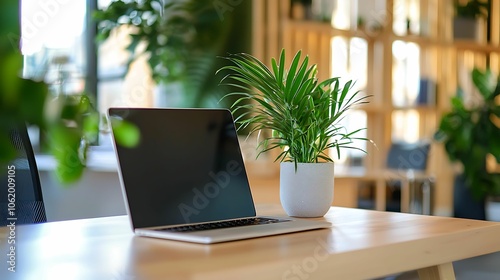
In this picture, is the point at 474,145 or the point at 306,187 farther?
the point at 474,145

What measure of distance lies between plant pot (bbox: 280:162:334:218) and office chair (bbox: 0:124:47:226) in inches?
24.1

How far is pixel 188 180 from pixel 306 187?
298 mm

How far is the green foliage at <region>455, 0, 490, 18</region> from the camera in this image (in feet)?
22.2

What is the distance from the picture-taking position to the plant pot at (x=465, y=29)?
6.66 meters

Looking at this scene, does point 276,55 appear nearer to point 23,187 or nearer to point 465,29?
point 465,29

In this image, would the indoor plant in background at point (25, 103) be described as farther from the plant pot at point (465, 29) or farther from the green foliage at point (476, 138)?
the plant pot at point (465, 29)

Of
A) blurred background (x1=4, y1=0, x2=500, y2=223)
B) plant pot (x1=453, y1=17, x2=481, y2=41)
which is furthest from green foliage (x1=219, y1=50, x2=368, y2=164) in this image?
plant pot (x1=453, y1=17, x2=481, y2=41)

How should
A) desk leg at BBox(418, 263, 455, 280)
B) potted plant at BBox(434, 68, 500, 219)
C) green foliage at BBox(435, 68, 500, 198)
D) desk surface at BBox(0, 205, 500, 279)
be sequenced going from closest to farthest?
desk surface at BBox(0, 205, 500, 279)
desk leg at BBox(418, 263, 455, 280)
potted plant at BBox(434, 68, 500, 219)
green foliage at BBox(435, 68, 500, 198)

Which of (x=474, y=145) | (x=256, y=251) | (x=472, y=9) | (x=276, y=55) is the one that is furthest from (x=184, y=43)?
(x=472, y=9)

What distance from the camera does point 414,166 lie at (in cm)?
549

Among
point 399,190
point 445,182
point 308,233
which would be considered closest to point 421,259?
point 308,233

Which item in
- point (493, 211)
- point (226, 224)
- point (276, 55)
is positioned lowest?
point (493, 211)

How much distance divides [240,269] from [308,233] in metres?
0.41

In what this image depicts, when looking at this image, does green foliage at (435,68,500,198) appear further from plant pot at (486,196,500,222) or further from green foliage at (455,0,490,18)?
green foliage at (455,0,490,18)
